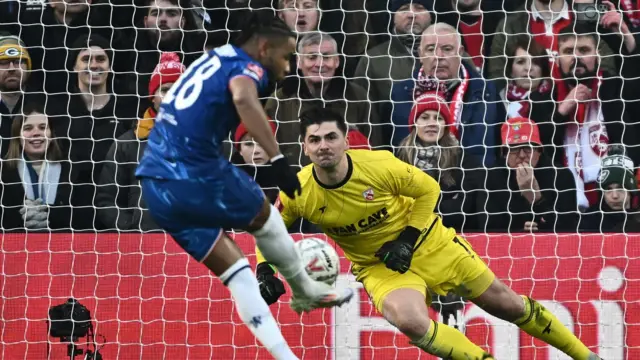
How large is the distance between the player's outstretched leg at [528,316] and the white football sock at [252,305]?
65.5 inches

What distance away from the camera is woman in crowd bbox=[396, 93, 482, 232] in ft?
27.9

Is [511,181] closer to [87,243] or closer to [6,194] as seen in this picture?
[87,243]

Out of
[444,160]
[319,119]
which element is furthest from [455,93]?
[319,119]

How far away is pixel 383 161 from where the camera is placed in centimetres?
690

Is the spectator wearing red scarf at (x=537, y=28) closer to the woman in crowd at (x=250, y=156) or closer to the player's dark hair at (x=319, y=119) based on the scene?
the woman in crowd at (x=250, y=156)

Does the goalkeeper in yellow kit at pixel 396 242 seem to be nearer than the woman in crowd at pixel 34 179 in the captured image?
Yes

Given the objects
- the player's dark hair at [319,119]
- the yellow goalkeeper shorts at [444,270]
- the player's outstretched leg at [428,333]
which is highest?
the player's dark hair at [319,119]

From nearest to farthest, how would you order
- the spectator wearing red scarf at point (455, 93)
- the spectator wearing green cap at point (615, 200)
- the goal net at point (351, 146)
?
the goal net at point (351, 146)
the spectator wearing green cap at point (615, 200)
the spectator wearing red scarf at point (455, 93)

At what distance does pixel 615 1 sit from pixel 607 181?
6.09 feet

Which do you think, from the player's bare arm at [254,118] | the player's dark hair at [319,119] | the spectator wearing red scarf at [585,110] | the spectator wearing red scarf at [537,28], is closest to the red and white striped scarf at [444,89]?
the spectator wearing red scarf at [537,28]

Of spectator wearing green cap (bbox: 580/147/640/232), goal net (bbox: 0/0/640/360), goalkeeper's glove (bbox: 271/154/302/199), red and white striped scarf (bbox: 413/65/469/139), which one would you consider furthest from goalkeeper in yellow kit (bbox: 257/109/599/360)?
red and white striped scarf (bbox: 413/65/469/139)

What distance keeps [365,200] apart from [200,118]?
1.47 m

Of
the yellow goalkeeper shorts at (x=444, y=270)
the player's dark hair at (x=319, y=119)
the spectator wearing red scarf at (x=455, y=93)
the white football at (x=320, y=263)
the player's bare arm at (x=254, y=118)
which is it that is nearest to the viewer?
the player's bare arm at (x=254, y=118)

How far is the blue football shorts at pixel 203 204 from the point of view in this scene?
18.6 feet
